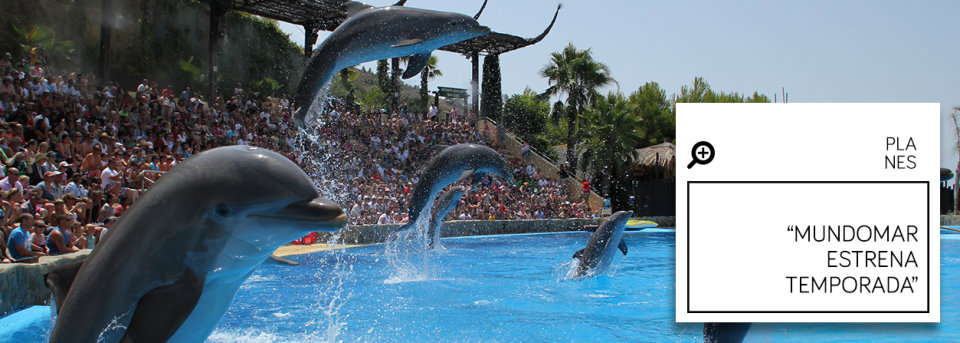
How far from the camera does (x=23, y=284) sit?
17.3ft

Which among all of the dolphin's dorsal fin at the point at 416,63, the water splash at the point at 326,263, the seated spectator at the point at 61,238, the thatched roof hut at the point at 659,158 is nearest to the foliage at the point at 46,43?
the water splash at the point at 326,263

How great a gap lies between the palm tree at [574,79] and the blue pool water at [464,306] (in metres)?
14.8

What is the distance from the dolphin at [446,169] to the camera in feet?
26.0

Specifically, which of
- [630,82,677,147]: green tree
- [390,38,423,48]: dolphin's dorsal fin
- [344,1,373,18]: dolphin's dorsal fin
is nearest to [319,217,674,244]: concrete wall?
[344,1,373,18]: dolphin's dorsal fin

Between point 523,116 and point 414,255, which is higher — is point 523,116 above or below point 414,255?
above

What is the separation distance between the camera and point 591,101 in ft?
82.1

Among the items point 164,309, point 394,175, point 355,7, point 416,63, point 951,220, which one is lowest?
point 951,220

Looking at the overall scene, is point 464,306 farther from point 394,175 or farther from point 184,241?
point 394,175

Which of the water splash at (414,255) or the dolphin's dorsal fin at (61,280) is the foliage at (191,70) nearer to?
the water splash at (414,255)

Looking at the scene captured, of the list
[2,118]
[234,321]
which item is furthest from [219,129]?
[234,321]

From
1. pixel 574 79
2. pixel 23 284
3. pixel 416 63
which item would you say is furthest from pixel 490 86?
pixel 23 284

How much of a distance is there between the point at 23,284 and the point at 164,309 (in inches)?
162

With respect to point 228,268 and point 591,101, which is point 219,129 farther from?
point 591,101

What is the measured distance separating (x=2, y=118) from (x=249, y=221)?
8416 millimetres
